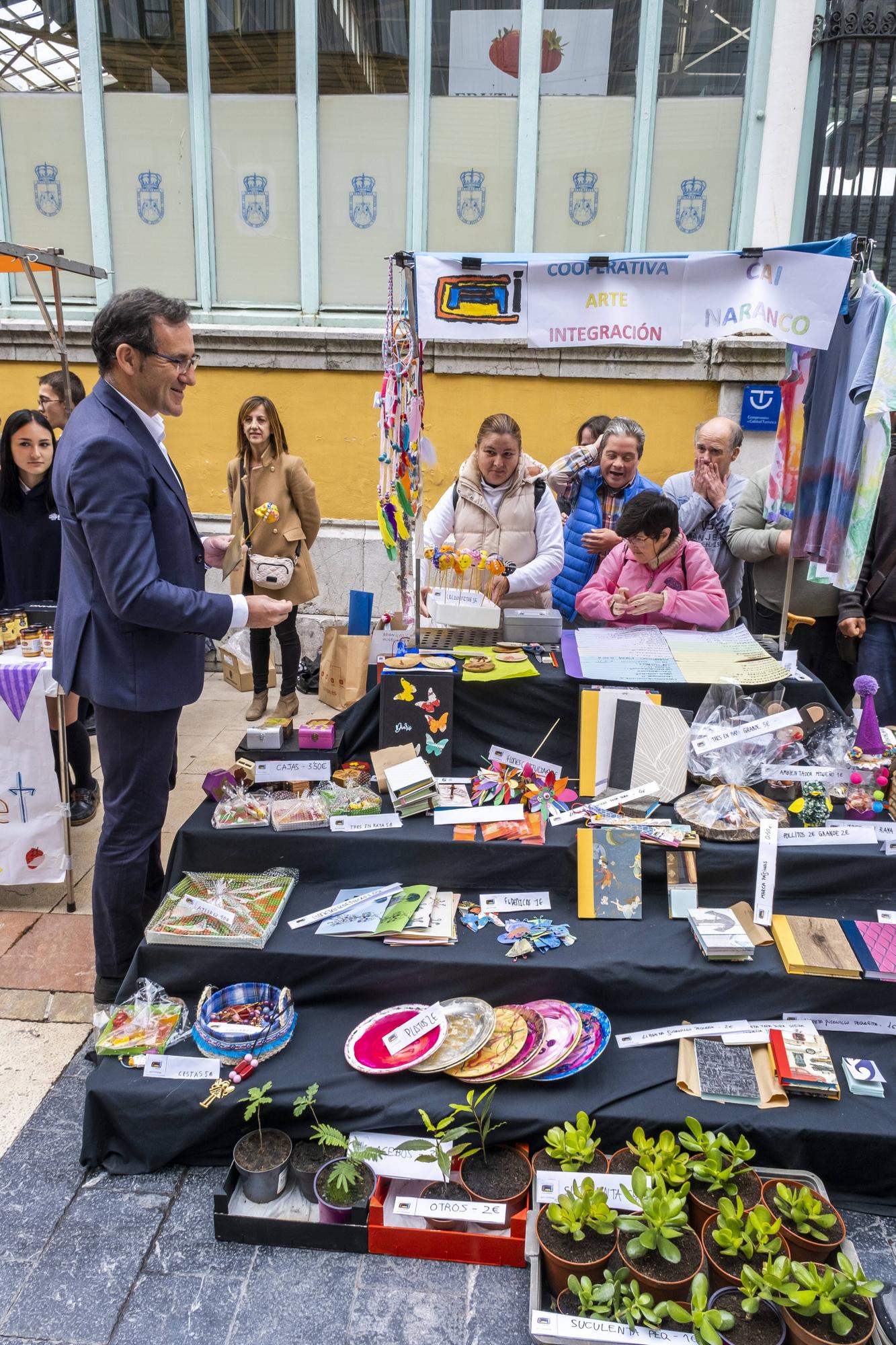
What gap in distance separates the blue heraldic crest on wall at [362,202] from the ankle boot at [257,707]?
344 centimetres

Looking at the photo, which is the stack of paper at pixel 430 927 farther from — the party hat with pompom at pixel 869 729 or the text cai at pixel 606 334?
the text cai at pixel 606 334

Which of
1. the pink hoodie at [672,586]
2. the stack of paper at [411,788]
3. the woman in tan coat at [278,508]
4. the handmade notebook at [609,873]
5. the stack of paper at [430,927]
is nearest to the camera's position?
the stack of paper at [430,927]

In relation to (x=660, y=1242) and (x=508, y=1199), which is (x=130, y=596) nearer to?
(x=508, y=1199)

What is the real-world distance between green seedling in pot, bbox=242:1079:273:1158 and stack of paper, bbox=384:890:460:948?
0.48 m

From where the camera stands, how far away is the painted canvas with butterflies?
289 cm

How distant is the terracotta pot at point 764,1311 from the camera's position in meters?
1.61

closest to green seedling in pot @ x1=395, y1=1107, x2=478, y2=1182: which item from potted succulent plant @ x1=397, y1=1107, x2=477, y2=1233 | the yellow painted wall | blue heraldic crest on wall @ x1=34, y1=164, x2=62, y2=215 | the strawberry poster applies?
potted succulent plant @ x1=397, y1=1107, x2=477, y2=1233

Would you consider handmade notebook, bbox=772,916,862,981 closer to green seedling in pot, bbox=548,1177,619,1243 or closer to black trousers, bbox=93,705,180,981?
green seedling in pot, bbox=548,1177,619,1243

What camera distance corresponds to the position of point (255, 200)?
608 centimetres

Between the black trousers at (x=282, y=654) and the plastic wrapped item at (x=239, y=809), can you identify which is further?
the black trousers at (x=282, y=654)

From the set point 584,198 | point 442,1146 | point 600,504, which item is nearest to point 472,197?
point 584,198

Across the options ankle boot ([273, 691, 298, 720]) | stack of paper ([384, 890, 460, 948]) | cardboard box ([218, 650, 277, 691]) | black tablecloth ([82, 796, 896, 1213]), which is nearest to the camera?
black tablecloth ([82, 796, 896, 1213])

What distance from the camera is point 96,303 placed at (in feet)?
20.7

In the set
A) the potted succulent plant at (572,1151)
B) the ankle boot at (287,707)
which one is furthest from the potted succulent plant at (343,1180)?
the ankle boot at (287,707)
